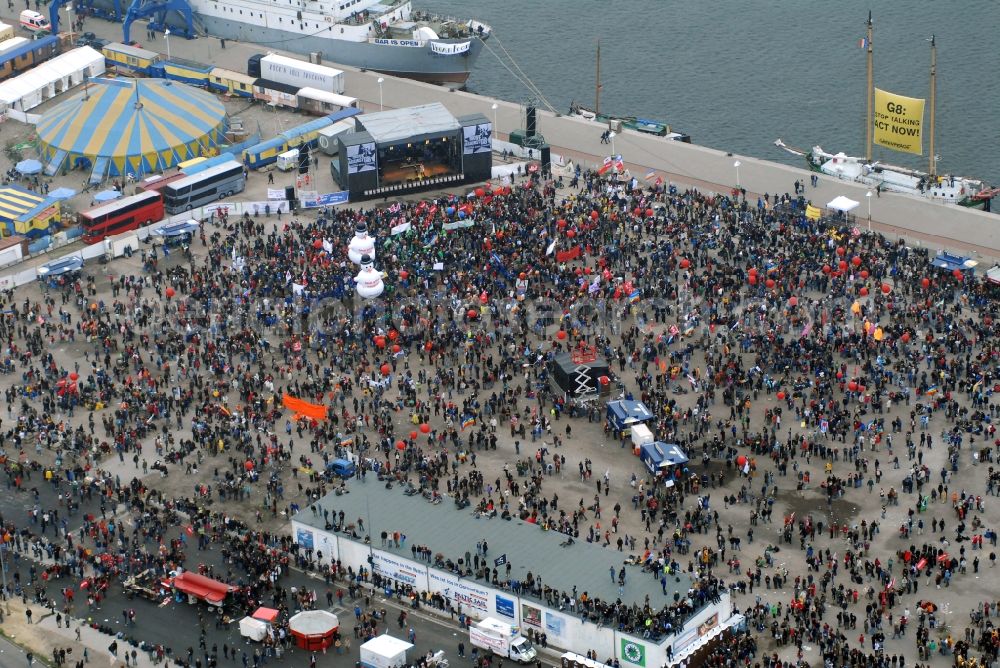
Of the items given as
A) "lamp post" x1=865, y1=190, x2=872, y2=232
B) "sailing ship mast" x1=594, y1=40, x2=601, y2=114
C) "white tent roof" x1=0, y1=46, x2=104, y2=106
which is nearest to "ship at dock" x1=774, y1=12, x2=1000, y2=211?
"lamp post" x1=865, y1=190, x2=872, y2=232

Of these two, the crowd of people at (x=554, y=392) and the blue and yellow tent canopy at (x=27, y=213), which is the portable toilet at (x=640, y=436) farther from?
the blue and yellow tent canopy at (x=27, y=213)

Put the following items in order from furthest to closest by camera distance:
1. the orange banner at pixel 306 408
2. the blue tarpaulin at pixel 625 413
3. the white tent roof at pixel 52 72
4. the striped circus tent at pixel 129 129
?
the white tent roof at pixel 52 72 → the striped circus tent at pixel 129 129 → the orange banner at pixel 306 408 → the blue tarpaulin at pixel 625 413

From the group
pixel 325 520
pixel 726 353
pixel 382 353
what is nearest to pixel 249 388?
pixel 382 353

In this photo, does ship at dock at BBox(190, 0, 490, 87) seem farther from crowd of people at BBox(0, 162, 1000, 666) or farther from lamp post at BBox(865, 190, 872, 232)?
lamp post at BBox(865, 190, 872, 232)

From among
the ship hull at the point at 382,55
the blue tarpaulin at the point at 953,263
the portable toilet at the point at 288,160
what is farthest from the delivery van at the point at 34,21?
the blue tarpaulin at the point at 953,263

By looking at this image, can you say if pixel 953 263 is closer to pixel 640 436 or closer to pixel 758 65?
pixel 640 436

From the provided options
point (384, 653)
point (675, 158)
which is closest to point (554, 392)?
point (384, 653)
